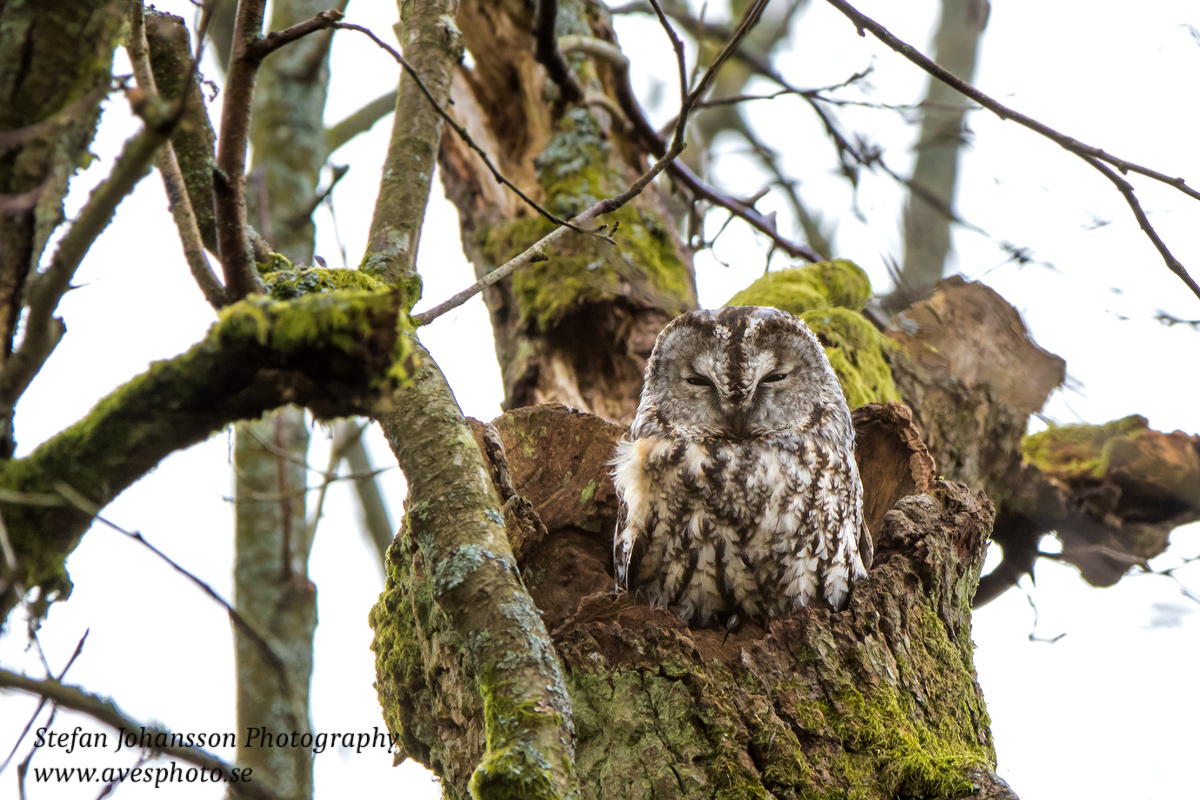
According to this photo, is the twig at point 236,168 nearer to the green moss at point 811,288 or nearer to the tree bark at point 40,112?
the tree bark at point 40,112

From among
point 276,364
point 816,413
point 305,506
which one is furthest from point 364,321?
point 305,506

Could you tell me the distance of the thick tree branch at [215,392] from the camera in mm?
1151

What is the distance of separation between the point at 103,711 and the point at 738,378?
2.33 metres

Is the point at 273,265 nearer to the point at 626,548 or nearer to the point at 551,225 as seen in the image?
the point at 626,548

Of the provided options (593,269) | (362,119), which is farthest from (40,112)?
(362,119)

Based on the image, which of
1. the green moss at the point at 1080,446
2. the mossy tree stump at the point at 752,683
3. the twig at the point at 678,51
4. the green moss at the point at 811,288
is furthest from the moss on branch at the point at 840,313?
the twig at the point at 678,51

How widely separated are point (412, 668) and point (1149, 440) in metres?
3.46

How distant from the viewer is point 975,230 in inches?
174

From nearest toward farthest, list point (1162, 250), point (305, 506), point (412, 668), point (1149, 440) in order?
point (1162, 250) → point (412, 668) → point (305, 506) → point (1149, 440)

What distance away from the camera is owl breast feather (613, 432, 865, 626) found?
2920 millimetres

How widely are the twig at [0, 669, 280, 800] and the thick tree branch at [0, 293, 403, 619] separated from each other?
0.44 feet

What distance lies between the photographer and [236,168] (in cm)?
161

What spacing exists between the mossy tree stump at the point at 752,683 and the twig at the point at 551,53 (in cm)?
179

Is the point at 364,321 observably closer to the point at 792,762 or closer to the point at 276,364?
the point at 276,364
